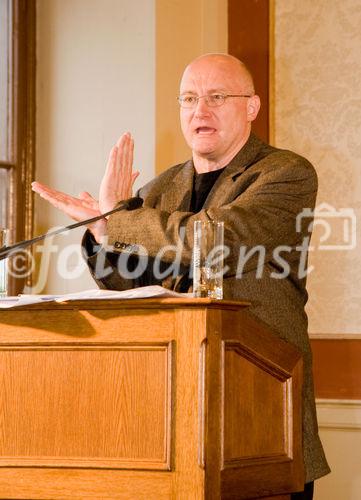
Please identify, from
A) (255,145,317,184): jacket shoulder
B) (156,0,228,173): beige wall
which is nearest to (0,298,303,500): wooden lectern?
(255,145,317,184): jacket shoulder

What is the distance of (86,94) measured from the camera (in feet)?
13.5

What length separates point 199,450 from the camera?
72.9 inches

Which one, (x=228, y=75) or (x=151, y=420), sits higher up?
(x=228, y=75)

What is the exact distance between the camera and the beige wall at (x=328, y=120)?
4008mm

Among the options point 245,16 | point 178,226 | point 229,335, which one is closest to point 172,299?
point 229,335

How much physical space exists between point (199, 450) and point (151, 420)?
124mm

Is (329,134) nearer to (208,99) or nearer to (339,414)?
(339,414)

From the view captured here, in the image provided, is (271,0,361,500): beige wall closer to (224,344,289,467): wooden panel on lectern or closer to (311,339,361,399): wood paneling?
(311,339,361,399): wood paneling

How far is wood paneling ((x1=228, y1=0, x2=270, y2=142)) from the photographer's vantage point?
166 inches

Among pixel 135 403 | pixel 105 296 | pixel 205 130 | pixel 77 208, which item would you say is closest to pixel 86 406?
pixel 135 403

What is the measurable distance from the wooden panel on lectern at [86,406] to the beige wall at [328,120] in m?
2.16

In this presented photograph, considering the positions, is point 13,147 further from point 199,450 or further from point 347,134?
point 199,450

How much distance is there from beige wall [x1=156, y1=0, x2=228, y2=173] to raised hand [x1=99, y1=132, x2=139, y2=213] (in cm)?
124

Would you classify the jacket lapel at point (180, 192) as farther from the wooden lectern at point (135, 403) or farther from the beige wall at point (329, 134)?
the beige wall at point (329, 134)
